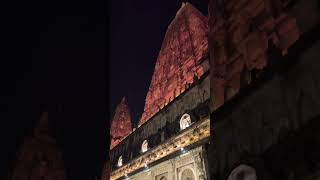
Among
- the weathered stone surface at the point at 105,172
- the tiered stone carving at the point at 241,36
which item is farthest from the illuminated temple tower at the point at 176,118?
the weathered stone surface at the point at 105,172

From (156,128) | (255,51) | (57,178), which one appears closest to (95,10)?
(57,178)

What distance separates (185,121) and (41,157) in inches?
660

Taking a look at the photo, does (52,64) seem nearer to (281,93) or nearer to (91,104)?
(91,104)

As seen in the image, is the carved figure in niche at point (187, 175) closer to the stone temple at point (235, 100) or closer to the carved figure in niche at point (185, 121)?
the stone temple at point (235, 100)

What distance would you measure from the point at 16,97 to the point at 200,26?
117 ft

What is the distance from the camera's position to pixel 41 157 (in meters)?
11.5

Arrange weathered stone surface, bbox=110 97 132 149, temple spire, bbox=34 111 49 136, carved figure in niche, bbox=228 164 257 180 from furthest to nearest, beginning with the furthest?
weathered stone surface, bbox=110 97 132 149 → temple spire, bbox=34 111 49 136 → carved figure in niche, bbox=228 164 257 180

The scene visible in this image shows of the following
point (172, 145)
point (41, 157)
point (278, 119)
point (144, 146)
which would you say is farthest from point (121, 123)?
point (278, 119)

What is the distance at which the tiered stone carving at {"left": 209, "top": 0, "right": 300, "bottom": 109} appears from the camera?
18.9m

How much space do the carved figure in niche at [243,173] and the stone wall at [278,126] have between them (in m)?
0.06

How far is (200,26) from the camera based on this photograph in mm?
42500

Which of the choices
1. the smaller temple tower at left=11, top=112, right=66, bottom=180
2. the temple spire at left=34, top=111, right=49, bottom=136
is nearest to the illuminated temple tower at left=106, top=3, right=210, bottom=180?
the smaller temple tower at left=11, top=112, right=66, bottom=180

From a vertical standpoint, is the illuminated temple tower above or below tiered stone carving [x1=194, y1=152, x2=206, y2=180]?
above

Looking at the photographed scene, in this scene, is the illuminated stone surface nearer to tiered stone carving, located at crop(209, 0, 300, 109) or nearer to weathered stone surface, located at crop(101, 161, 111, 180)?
tiered stone carving, located at crop(209, 0, 300, 109)
